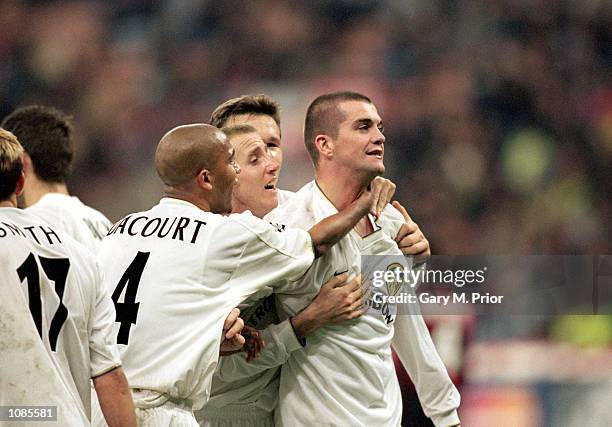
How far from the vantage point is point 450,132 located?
8.62 m

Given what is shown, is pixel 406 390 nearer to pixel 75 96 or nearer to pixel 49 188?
pixel 49 188

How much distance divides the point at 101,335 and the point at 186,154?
0.79 meters

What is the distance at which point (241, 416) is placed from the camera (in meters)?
4.16

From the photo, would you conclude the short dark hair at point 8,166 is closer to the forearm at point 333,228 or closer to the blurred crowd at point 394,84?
the forearm at point 333,228

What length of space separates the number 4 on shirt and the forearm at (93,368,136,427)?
0.31 metres

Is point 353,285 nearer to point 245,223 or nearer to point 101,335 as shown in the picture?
point 245,223

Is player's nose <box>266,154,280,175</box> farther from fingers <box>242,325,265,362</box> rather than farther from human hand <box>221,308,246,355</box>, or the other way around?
human hand <box>221,308,246,355</box>

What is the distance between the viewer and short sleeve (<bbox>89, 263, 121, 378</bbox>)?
3.24m

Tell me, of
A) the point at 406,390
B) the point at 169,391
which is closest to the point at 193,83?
the point at 406,390

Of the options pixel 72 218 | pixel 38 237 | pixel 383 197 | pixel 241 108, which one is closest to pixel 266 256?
pixel 383 197

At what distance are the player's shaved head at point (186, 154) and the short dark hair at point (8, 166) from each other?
24.5 inches

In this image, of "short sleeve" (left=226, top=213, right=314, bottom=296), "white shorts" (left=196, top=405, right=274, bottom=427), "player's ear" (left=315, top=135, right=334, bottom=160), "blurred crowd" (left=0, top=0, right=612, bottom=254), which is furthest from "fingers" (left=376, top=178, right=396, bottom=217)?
"blurred crowd" (left=0, top=0, right=612, bottom=254)

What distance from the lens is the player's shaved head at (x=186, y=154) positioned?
3.71m

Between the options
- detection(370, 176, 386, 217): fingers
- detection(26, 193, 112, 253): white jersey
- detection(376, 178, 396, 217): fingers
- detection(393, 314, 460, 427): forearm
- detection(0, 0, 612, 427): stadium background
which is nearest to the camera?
detection(370, 176, 386, 217): fingers
